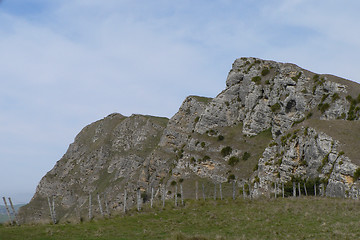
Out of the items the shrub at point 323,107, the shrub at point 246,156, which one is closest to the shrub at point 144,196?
the shrub at point 246,156

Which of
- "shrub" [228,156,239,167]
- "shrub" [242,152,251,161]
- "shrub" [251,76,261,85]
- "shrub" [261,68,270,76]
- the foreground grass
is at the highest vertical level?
"shrub" [261,68,270,76]

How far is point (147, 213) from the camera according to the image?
39875 millimetres

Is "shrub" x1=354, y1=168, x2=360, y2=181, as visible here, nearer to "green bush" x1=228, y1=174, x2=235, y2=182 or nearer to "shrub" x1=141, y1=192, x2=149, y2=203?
"green bush" x1=228, y1=174, x2=235, y2=182

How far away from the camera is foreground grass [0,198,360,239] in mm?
26075

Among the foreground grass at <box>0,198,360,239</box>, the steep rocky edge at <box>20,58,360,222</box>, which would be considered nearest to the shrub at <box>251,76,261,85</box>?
the steep rocky edge at <box>20,58,360,222</box>

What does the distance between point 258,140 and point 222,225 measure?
299 feet

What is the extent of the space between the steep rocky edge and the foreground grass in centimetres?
3003

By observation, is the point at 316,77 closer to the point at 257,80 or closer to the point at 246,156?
the point at 257,80

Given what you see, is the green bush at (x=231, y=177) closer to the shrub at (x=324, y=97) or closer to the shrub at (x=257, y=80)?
the shrub at (x=324, y=97)

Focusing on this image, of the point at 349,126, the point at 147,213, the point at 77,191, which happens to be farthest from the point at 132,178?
the point at 147,213

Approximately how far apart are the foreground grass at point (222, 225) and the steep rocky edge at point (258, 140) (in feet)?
98.5

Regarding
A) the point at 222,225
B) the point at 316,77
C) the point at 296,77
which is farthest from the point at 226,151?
the point at 222,225

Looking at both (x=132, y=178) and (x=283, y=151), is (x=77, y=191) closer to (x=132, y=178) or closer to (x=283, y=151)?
(x=132, y=178)

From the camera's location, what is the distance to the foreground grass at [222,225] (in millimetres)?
26075
